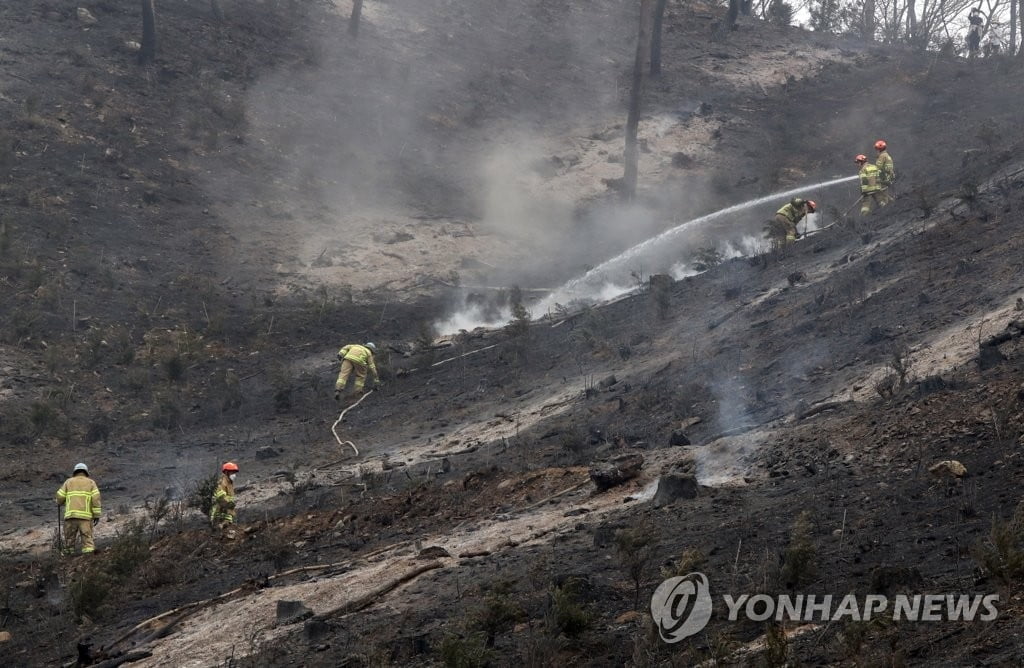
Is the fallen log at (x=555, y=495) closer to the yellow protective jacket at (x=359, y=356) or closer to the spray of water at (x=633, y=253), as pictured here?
the yellow protective jacket at (x=359, y=356)

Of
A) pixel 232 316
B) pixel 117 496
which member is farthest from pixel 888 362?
pixel 232 316

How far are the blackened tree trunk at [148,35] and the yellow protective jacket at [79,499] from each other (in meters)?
18.4

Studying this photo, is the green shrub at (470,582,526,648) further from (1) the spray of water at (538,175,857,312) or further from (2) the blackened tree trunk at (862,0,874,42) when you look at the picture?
(2) the blackened tree trunk at (862,0,874,42)

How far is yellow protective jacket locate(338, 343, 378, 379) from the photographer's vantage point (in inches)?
688

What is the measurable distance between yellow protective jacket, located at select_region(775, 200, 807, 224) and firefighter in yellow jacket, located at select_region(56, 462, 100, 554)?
40.6ft

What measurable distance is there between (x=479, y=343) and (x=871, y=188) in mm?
7429

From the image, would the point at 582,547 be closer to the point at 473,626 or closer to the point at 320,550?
the point at 473,626

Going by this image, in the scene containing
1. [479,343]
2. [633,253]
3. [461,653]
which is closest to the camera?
[461,653]

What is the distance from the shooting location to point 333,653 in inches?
301

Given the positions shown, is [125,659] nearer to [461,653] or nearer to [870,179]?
[461,653]

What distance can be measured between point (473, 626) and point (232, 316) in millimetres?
14806

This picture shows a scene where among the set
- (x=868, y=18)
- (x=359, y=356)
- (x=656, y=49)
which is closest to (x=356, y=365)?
(x=359, y=356)

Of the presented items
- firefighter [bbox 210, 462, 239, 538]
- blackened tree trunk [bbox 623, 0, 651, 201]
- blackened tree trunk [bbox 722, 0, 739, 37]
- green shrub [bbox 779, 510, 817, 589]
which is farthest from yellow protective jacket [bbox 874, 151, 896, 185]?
blackened tree trunk [bbox 722, 0, 739, 37]

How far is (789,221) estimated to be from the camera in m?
19.3
